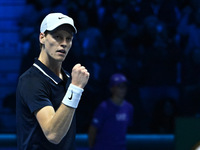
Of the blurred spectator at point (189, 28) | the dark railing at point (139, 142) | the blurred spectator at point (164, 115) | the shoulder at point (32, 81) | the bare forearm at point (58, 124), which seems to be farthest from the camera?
the blurred spectator at point (189, 28)

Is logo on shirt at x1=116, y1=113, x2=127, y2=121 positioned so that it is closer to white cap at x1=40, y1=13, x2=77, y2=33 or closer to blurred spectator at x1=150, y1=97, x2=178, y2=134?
blurred spectator at x1=150, y1=97, x2=178, y2=134

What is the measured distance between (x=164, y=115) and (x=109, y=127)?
2.29 m

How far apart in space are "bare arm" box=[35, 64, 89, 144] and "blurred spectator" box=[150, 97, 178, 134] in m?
5.13

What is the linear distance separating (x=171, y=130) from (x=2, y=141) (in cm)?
262

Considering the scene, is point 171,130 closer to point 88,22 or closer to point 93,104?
point 93,104

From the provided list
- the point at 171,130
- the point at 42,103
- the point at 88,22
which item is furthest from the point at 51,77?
the point at 88,22

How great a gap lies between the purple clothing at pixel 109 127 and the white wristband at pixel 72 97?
115 inches

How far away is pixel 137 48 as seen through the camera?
764 centimetres

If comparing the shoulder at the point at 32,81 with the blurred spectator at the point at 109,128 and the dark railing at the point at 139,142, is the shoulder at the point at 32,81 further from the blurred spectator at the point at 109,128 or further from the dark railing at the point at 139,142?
the dark railing at the point at 139,142

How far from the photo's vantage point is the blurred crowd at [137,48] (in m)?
7.26

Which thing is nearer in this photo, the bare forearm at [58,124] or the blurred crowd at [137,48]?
the bare forearm at [58,124]

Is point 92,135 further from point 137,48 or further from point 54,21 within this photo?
point 54,21

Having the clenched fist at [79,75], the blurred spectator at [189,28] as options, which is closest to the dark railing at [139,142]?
the blurred spectator at [189,28]

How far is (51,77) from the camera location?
234cm
